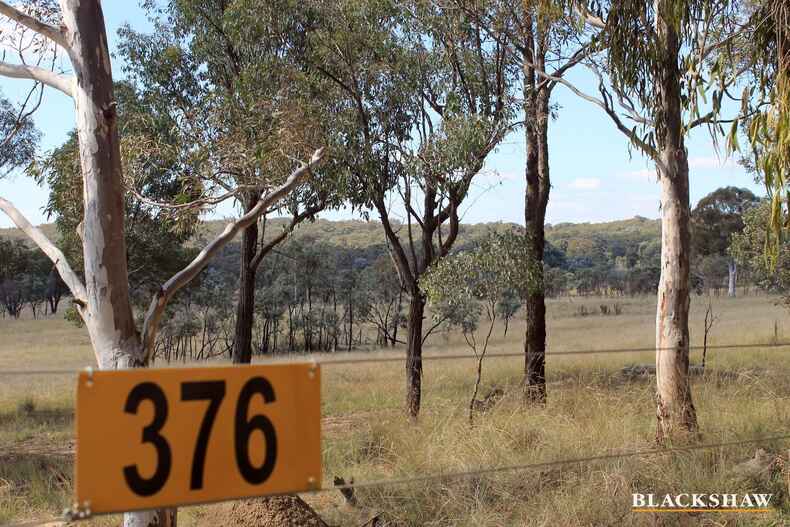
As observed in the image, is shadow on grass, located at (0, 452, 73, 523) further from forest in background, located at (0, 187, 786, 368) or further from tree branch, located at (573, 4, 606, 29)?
forest in background, located at (0, 187, 786, 368)

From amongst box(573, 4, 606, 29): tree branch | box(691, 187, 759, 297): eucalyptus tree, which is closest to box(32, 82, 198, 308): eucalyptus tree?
box(573, 4, 606, 29): tree branch

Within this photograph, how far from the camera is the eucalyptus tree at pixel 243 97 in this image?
966cm

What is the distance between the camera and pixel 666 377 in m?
7.01

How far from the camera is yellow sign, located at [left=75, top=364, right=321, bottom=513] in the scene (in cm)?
264

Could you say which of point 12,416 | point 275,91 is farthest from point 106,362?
point 12,416

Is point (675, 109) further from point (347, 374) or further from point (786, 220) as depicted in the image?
point (347, 374)

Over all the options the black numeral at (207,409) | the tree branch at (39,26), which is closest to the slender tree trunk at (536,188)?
the tree branch at (39,26)

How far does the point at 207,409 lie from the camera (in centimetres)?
280

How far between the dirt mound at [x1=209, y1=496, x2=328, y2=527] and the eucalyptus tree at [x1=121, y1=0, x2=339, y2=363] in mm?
2328

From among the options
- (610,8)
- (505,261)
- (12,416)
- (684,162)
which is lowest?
(12,416)

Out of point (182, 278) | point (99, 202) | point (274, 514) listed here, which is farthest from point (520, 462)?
point (99, 202)

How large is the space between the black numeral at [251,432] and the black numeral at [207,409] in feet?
0.26

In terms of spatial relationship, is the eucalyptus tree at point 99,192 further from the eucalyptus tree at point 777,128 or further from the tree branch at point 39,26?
the eucalyptus tree at point 777,128

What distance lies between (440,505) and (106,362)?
2.47 metres
